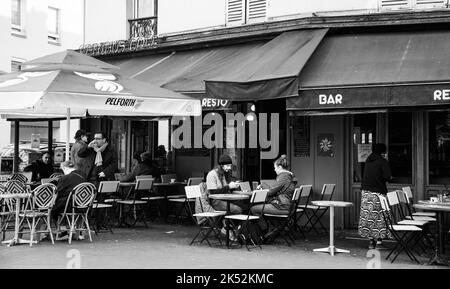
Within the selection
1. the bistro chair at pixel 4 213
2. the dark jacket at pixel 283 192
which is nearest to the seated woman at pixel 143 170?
the bistro chair at pixel 4 213

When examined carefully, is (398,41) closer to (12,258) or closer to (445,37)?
(445,37)

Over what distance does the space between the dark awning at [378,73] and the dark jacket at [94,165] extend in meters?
4.45

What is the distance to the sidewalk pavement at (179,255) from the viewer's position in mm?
8734

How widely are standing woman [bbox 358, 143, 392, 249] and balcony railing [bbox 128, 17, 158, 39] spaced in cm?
734

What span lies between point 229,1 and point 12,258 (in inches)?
302

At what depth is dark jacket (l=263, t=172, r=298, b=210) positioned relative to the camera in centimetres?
1057

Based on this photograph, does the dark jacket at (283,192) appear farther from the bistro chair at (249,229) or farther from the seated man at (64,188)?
the seated man at (64,188)

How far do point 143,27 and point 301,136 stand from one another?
5588 mm

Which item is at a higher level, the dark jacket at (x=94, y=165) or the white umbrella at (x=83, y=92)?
the white umbrella at (x=83, y=92)

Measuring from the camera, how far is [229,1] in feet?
45.9

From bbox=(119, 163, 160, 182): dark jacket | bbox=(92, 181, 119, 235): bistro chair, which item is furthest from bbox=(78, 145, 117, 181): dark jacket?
bbox=(92, 181, 119, 235): bistro chair

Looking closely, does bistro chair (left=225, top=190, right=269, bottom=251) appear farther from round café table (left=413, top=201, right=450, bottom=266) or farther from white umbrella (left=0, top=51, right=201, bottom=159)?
round café table (left=413, top=201, right=450, bottom=266)

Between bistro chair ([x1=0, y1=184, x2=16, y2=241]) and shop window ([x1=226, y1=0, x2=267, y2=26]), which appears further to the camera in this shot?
shop window ([x1=226, y1=0, x2=267, y2=26])

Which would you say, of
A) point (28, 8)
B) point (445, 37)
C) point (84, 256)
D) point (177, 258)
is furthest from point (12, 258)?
point (28, 8)
